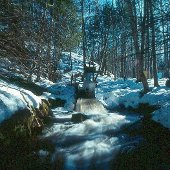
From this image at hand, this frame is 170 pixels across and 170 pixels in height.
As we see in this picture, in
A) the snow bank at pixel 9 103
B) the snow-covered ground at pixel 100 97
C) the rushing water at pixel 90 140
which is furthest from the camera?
the snow-covered ground at pixel 100 97

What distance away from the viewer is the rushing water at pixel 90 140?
9828 mm

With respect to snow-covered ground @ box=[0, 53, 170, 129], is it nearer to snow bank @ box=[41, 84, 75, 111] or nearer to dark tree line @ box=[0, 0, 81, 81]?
snow bank @ box=[41, 84, 75, 111]

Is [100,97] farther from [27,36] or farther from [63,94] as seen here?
[27,36]

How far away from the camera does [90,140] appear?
37.3ft

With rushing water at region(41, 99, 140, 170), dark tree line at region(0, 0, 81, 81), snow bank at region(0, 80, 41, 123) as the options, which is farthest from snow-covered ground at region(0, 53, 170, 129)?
rushing water at region(41, 99, 140, 170)

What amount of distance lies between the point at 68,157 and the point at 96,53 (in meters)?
39.1

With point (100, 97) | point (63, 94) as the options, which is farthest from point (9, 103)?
point (100, 97)

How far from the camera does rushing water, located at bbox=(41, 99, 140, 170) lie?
9828mm

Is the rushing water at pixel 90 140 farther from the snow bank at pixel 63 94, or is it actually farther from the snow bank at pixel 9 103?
the snow bank at pixel 63 94

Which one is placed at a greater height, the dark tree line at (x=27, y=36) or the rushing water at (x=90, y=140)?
the dark tree line at (x=27, y=36)

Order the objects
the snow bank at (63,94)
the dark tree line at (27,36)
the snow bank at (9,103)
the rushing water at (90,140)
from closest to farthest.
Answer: the dark tree line at (27,36) → the rushing water at (90,140) → the snow bank at (9,103) → the snow bank at (63,94)

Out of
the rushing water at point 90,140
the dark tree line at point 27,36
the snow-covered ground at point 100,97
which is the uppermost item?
the dark tree line at point 27,36

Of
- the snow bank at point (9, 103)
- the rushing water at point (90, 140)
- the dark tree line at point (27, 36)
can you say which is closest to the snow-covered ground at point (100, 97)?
the snow bank at point (9, 103)

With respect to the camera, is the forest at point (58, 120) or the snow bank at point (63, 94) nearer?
the forest at point (58, 120)
